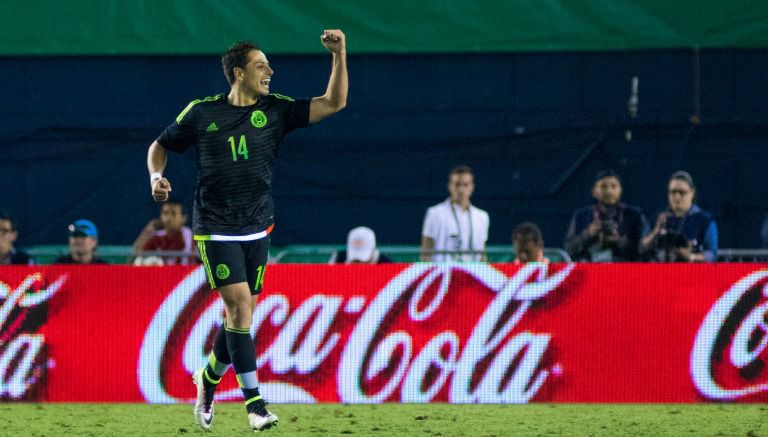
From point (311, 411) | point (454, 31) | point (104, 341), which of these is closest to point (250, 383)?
point (311, 411)

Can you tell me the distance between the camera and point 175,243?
1045 centimetres

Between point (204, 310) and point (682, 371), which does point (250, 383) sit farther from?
point (682, 371)

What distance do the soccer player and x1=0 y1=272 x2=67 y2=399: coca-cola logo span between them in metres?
2.38

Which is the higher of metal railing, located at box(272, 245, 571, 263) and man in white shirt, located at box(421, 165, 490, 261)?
man in white shirt, located at box(421, 165, 490, 261)

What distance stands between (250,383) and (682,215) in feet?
14.1

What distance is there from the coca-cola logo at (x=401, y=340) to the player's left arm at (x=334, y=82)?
2168mm

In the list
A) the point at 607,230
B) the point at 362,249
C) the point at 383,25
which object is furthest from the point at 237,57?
the point at 383,25

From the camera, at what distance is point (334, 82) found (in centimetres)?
701

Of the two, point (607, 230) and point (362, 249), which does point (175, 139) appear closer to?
point (362, 249)

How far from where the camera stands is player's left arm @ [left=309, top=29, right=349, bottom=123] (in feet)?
22.2

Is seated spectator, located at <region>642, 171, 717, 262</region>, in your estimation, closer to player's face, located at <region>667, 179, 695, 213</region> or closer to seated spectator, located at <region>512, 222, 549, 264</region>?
player's face, located at <region>667, 179, 695, 213</region>

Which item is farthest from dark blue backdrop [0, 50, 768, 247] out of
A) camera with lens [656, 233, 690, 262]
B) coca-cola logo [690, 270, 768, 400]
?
coca-cola logo [690, 270, 768, 400]

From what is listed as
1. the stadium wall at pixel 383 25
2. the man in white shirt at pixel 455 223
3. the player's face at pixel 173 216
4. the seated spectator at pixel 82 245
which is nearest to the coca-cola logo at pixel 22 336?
the seated spectator at pixel 82 245

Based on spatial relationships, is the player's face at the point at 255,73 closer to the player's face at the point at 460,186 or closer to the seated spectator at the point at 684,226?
the player's face at the point at 460,186
